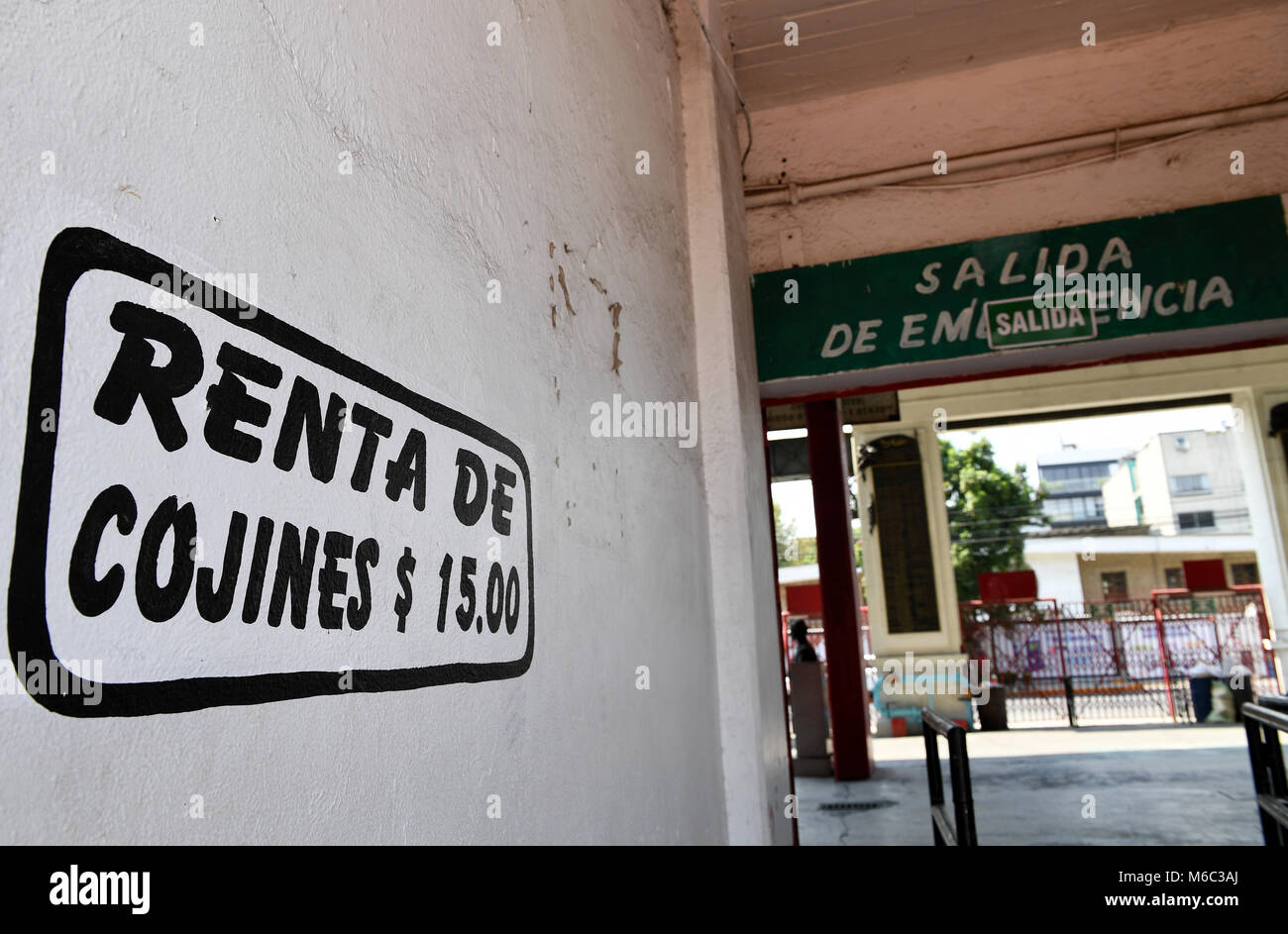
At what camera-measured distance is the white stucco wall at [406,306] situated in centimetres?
63

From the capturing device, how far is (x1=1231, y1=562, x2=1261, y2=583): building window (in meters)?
22.0

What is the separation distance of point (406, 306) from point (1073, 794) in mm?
5563

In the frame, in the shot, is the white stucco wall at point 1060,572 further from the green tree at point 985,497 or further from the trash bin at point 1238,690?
the trash bin at point 1238,690

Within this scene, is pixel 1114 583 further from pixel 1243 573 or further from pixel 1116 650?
pixel 1116 650

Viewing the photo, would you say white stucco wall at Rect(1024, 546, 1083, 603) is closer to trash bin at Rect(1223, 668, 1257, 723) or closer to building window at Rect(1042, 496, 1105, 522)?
trash bin at Rect(1223, 668, 1257, 723)

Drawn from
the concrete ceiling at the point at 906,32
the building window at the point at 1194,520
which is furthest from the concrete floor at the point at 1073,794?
the building window at the point at 1194,520

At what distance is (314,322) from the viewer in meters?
0.88

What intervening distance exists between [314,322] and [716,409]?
1.92 metres

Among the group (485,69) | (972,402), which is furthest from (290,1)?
(972,402)

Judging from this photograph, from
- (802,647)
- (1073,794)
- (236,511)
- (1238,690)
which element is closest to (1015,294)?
(236,511)

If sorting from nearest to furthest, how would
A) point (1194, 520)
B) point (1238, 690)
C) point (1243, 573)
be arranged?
point (1238, 690) → point (1243, 573) → point (1194, 520)

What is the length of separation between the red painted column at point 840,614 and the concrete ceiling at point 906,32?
3.38 metres

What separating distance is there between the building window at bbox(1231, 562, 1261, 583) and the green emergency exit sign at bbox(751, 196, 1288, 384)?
74.9 ft

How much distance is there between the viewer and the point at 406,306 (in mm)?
1067
